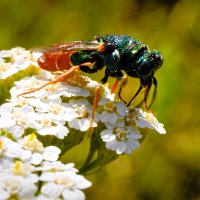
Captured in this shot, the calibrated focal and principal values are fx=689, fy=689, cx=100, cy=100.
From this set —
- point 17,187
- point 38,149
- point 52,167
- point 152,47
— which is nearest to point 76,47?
point 38,149

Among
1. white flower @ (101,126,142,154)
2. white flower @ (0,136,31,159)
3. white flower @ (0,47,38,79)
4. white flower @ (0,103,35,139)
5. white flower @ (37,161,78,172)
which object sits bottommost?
white flower @ (37,161,78,172)

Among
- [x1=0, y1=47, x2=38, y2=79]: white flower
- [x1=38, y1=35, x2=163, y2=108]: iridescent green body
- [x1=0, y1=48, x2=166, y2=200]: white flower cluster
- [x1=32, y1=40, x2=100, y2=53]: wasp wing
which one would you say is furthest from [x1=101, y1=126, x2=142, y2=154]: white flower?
[x1=0, y1=47, x2=38, y2=79]: white flower

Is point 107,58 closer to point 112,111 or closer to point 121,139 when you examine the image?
point 112,111

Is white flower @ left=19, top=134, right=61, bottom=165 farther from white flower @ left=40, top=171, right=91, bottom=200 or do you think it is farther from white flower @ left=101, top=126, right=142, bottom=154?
white flower @ left=101, top=126, right=142, bottom=154

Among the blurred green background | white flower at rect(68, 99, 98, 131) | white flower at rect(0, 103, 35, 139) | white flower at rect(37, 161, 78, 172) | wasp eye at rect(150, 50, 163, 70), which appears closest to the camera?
white flower at rect(37, 161, 78, 172)

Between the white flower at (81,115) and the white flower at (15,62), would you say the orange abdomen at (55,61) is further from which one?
the white flower at (81,115)
